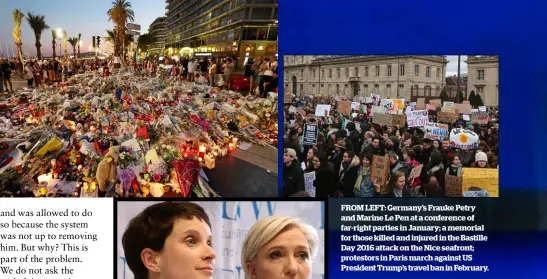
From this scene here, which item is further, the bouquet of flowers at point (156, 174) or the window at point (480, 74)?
the bouquet of flowers at point (156, 174)

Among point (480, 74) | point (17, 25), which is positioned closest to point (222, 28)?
point (17, 25)

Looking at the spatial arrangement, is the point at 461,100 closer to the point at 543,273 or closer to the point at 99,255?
the point at 543,273

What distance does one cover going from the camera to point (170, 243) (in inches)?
108

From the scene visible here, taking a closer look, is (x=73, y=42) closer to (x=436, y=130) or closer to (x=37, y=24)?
(x=37, y=24)

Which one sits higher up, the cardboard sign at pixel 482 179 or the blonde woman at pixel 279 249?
the cardboard sign at pixel 482 179

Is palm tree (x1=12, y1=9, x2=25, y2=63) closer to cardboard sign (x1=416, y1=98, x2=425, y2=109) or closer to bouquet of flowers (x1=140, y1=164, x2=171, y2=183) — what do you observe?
bouquet of flowers (x1=140, y1=164, x2=171, y2=183)

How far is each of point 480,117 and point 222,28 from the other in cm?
169

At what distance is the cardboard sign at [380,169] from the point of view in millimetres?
2789

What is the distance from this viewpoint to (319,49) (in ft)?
9.04

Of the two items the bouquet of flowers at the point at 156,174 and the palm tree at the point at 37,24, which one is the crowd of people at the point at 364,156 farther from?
the palm tree at the point at 37,24

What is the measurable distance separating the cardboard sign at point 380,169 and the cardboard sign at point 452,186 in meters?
0.37

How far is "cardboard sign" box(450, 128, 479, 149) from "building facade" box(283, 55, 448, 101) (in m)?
0.27

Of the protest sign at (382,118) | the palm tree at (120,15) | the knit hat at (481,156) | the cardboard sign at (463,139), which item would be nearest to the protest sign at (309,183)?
the protest sign at (382,118)

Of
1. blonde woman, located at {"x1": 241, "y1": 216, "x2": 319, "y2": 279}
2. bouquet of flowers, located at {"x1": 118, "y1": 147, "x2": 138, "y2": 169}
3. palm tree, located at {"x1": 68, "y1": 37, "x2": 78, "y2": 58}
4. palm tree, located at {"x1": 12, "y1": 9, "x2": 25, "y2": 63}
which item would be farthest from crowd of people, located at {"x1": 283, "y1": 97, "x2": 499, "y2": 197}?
palm tree, located at {"x1": 12, "y1": 9, "x2": 25, "y2": 63}
